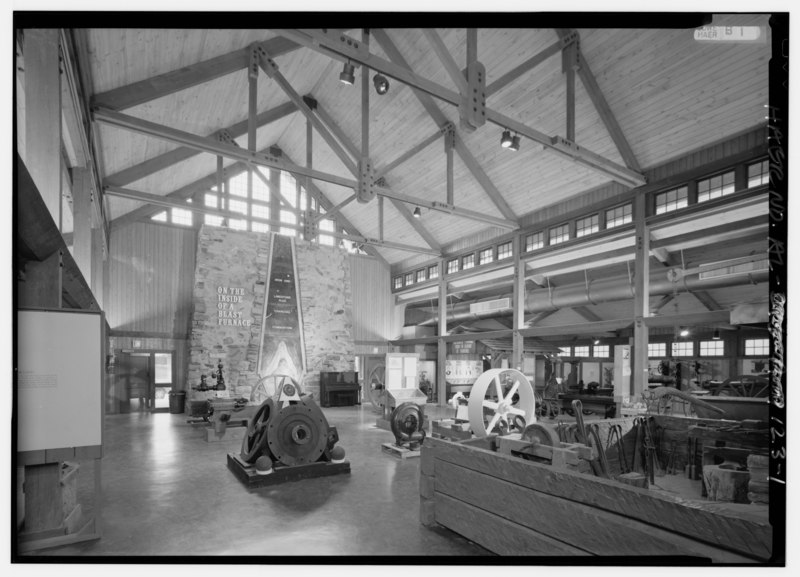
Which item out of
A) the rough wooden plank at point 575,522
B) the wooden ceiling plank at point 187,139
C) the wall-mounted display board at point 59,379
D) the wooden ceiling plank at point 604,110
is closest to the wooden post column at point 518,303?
the wooden ceiling plank at point 604,110

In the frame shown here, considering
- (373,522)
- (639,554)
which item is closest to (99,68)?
(373,522)

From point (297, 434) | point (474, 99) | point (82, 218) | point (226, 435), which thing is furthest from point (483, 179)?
point (82, 218)

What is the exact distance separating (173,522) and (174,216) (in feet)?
43.1

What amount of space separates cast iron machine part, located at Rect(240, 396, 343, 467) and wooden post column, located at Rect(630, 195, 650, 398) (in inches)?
273

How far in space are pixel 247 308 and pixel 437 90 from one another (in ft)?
33.2

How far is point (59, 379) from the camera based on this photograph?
3314mm

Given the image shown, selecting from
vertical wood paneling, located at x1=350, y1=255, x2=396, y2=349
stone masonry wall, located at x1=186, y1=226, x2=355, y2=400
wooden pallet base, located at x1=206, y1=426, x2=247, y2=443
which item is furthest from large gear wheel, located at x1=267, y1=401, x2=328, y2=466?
vertical wood paneling, located at x1=350, y1=255, x2=396, y2=349

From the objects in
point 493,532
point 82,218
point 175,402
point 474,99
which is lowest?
point 175,402

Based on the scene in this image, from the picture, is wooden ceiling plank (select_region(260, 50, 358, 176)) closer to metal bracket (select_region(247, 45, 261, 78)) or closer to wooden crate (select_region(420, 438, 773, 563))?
metal bracket (select_region(247, 45, 261, 78))

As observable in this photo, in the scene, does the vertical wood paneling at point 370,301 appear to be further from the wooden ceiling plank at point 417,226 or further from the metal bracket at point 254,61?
the metal bracket at point 254,61

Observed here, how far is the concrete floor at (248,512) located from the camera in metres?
3.81

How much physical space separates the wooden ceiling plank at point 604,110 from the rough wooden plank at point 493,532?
320 inches

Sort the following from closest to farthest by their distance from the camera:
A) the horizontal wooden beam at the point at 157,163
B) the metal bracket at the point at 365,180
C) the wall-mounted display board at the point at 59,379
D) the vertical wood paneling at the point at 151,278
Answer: the wall-mounted display board at the point at 59,379
the metal bracket at the point at 365,180
the horizontal wooden beam at the point at 157,163
the vertical wood paneling at the point at 151,278

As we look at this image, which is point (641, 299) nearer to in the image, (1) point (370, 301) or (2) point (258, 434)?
(2) point (258, 434)
